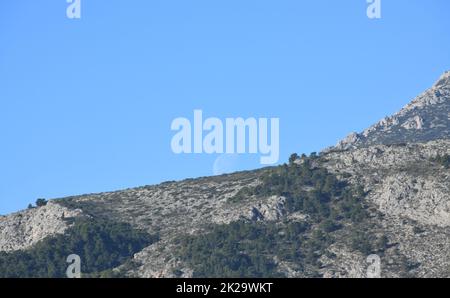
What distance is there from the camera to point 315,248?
186750 millimetres

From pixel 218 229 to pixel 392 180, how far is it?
89.4 ft
